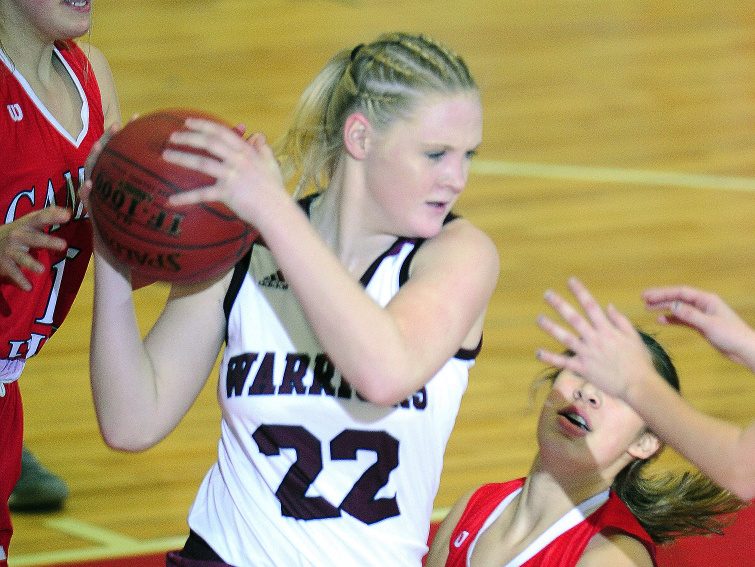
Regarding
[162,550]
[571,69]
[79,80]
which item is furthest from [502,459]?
[571,69]

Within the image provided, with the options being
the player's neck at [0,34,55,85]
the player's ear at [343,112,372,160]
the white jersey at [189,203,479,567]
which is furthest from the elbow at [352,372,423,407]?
the player's neck at [0,34,55,85]

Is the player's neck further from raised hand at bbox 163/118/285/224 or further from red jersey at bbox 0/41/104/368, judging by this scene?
raised hand at bbox 163/118/285/224

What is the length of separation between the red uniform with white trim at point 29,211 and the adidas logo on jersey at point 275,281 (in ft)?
2.19

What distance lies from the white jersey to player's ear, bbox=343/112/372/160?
0.58 ft

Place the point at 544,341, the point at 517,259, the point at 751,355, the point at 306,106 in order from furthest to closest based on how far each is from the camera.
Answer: the point at 517,259, the point at 544,341, the point at 306,106, the point at 751,355

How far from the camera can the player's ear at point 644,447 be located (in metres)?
2.90

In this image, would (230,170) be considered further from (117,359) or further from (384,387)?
(117,359)

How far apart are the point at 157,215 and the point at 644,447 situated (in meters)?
1.34

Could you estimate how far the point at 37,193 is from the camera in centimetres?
276

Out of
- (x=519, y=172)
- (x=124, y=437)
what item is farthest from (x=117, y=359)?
(x=519, y=172)

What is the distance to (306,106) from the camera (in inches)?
95.0

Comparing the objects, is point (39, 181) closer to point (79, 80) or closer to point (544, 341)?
point (79, 80)

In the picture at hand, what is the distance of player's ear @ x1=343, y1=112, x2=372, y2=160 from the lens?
2.27m

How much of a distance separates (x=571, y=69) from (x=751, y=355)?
17.7 ft
